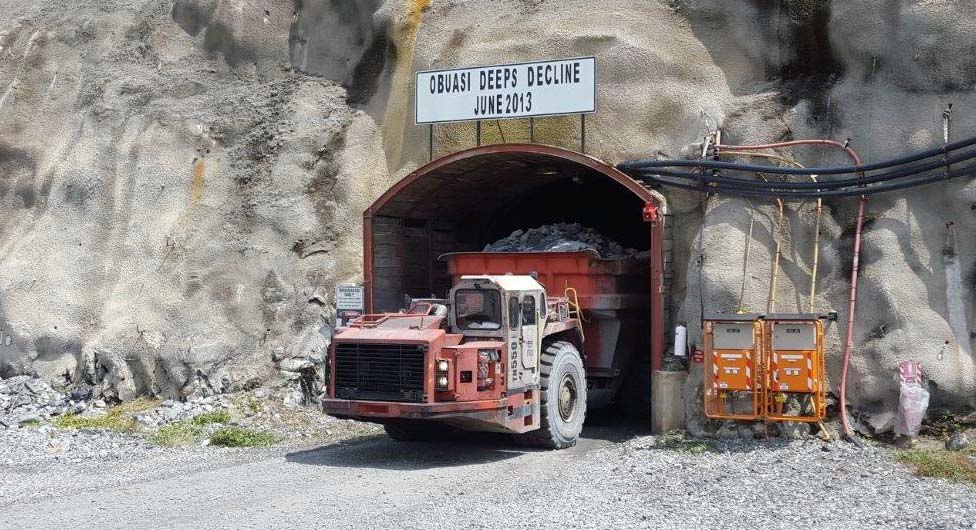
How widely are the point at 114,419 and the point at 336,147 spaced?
6058mm

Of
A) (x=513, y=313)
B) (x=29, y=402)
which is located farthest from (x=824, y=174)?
(x=29, y=402)

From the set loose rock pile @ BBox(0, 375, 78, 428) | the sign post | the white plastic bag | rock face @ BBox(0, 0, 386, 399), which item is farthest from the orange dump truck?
loose rock pile @ BBox(0, 375, 78, 428)

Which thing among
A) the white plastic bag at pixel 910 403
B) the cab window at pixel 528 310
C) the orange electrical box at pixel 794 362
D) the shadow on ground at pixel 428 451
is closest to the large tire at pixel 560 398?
the shadow on ground at pixel 428 451

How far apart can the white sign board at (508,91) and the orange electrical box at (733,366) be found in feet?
14.3

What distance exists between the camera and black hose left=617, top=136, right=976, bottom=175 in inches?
488

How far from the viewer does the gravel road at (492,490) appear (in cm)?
897

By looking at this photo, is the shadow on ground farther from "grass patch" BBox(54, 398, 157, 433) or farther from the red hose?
"grass patch" BBox(54, 398, 157, 433)

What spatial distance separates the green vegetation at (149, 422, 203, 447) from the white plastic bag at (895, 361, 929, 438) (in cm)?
900

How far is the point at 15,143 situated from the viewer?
20.5 m

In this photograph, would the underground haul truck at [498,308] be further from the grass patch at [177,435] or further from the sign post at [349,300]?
the grass patch at [177,435]

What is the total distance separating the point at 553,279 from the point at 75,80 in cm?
1177

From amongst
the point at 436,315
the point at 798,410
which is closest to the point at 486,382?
the point at 436,315

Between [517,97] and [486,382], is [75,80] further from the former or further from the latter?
[486,382]

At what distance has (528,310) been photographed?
1257 cm
